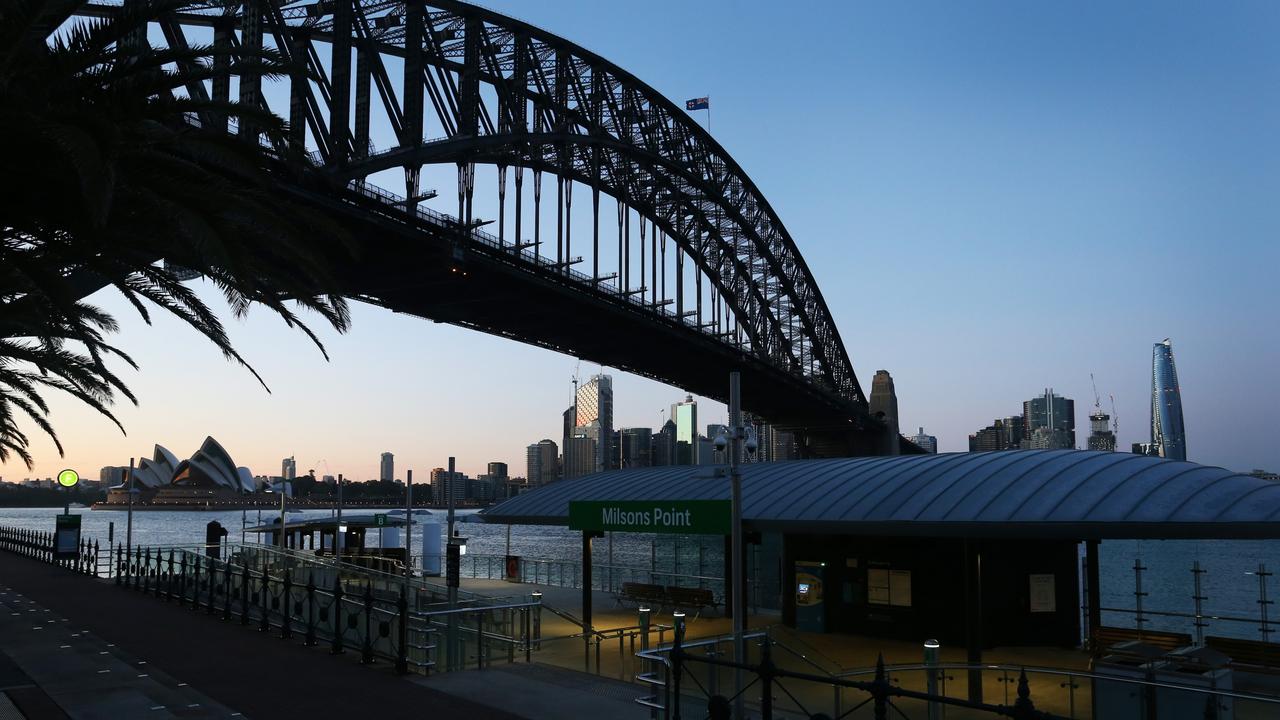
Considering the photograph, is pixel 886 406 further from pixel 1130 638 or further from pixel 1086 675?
pixel 1086 675

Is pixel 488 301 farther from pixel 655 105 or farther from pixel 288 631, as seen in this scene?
pixel 288 631

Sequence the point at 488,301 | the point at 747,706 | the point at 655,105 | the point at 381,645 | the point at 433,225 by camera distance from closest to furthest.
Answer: the point at 747,706
the point at 381,645
the point at 433,225
the point at 488,301
the point at 655,105

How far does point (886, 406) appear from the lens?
12800cm

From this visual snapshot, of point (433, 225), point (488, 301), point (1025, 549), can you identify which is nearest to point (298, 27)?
point (433, 225)

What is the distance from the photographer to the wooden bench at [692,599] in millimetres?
29844

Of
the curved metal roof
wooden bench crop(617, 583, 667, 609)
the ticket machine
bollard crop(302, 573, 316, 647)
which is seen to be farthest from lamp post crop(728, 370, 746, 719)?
wooden bench crop(617, 583, 667, 609)

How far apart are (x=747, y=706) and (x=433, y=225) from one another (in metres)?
36.2

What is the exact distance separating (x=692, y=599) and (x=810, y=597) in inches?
185

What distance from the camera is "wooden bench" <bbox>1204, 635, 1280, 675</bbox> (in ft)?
59.4

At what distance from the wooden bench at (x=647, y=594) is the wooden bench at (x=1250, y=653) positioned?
14807 mm

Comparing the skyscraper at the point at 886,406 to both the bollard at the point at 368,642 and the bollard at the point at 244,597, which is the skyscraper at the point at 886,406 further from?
the bollard at the point at 368,642

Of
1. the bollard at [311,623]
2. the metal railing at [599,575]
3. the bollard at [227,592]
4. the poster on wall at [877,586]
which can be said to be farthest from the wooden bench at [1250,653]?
the bollard at [227,592]

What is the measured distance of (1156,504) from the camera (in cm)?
1856

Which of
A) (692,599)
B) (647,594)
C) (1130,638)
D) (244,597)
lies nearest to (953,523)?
(1130,638)
